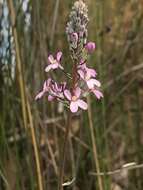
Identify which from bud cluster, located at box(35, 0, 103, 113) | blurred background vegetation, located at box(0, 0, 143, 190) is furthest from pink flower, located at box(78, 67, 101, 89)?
blurred background vegetation, located at box(0, 0, 143, 190)

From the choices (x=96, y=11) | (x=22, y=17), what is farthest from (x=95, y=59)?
(x=22, y=17)

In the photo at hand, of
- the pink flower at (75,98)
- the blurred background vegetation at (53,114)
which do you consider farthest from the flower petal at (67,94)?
the blurred background vegetation at (53,114)

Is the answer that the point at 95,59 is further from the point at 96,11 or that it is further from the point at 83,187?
the point at 83,187

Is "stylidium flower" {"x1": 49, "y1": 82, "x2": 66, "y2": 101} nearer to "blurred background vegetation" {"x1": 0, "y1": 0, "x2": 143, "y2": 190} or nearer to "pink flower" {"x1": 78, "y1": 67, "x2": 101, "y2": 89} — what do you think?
"pink flower" {"x1": 78, "y1": 67, "x2": 101, "y2": 89}

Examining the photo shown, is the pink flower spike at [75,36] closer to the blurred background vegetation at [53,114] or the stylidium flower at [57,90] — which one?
the stylidium flower at [57,90]

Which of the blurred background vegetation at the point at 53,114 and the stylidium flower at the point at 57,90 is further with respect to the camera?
the blurred background vegetation at the point at 53,114

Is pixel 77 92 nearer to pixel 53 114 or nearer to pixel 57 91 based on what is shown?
pixel 57 91

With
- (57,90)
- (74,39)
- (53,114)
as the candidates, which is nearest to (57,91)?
(57,90)

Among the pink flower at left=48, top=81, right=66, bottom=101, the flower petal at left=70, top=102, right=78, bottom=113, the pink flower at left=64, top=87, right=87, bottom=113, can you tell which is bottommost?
the flower petal at left=70, top=102, right=78, bottom=113
